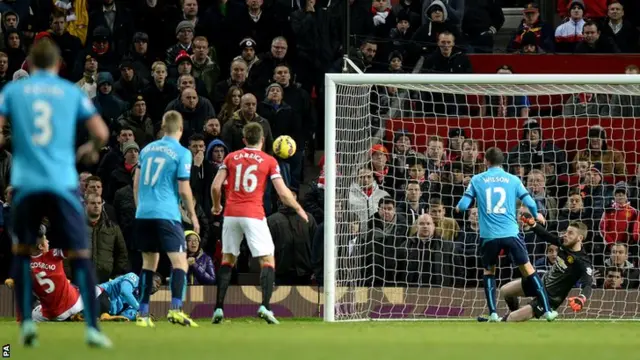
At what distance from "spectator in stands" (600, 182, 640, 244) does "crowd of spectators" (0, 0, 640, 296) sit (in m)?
0.03

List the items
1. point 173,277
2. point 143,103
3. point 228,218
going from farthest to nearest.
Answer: point 143,103, point 228,218, point 173,277

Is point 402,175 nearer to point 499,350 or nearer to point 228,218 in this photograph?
point 228,218

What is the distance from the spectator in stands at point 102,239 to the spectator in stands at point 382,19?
578 centimetres

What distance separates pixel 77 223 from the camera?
28.6 feet

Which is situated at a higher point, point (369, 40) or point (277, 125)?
point (369, 40)

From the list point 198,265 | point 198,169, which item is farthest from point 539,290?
point 198,169

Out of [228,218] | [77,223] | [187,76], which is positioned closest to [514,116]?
[187,76]

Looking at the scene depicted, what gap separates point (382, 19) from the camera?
20469mm

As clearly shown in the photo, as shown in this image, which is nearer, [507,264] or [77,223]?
[77,223]

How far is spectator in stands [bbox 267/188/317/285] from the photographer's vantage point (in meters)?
17.0

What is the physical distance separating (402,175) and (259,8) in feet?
15.1

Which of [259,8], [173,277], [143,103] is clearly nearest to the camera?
[173,277]

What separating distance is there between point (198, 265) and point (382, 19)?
5.73 metres

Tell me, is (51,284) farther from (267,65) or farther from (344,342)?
(267,65)
